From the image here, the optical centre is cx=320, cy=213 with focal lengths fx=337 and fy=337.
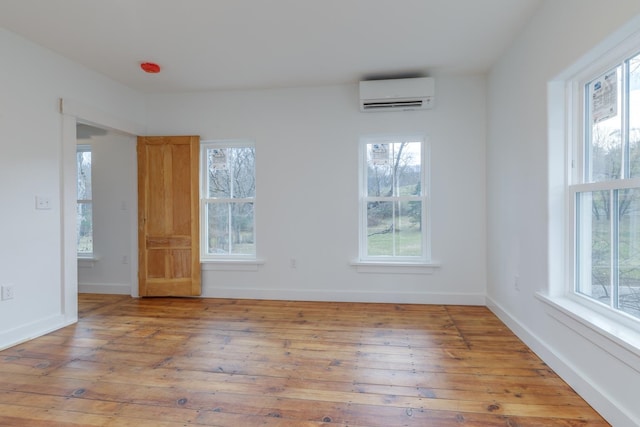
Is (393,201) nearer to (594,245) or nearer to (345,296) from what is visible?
(345,296)

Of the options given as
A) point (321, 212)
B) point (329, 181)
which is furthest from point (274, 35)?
point (321, 212)

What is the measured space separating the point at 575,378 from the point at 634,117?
60.6 inches

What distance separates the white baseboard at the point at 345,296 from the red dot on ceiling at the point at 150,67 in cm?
259

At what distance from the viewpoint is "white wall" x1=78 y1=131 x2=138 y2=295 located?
453cm

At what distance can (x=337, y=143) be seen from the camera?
13.4ft

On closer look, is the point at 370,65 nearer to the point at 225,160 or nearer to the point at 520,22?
the point at 520,22

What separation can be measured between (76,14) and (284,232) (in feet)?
9.14

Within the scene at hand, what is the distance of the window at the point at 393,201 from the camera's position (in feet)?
13.2

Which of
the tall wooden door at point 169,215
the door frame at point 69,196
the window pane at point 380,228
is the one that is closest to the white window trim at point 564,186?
the window pane at point 380,228

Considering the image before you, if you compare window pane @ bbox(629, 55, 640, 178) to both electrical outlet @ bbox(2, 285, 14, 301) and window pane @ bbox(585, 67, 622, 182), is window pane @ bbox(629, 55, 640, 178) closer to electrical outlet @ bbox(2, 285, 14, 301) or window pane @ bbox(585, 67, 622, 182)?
window pane @ bbox(585, 67, 622, 182)

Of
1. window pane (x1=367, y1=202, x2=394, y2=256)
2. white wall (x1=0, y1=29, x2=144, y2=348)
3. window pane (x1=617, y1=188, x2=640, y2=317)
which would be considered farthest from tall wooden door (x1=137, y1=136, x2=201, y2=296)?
window pane (x1=617, y1=188, x2=640, y2=317)

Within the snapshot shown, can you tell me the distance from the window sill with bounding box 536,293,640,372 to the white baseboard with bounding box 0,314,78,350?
419 cm

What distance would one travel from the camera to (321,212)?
4125 mm

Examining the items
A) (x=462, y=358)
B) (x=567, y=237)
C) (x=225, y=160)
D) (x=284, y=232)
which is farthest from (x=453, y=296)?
(x=225, y=160)
